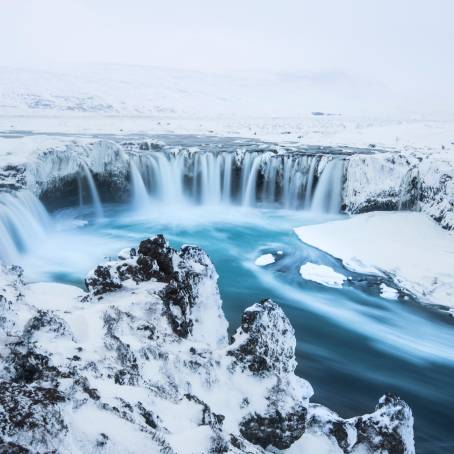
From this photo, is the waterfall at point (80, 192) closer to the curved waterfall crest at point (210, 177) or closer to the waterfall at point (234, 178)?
the curved waterfall crest at point (210, 177)

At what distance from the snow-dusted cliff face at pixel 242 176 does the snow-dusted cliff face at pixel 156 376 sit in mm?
9700

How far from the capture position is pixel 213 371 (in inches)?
220

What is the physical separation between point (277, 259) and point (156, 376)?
9.50 m

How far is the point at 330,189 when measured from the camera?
765 inches

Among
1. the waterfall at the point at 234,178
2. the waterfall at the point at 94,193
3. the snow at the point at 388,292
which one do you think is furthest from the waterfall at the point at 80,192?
the snow at the point at 388,292

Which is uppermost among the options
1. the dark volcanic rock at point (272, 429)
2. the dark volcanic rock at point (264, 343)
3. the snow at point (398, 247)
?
the dark volcanic rock at point (264, 343)

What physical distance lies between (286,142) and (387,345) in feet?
59.3

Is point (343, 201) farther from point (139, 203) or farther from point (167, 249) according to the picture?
point (167, 249)

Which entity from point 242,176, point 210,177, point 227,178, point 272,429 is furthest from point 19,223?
point 272,429

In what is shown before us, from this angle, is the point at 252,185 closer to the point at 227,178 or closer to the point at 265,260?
the point at 227,178

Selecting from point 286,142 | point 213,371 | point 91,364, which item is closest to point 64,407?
point 91,364

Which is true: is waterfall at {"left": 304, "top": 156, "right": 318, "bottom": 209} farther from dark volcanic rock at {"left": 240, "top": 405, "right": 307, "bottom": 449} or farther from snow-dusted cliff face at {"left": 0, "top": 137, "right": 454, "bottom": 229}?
dark volcanic rock at {"left": 240, "top": 405, "right": 307, "bottom": 449}

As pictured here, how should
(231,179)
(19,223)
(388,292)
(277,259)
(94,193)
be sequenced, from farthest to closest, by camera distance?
(231,179)
(94,193)
(277,259)
(19,223)
(388,292)

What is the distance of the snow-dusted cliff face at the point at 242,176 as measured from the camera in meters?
16.4
